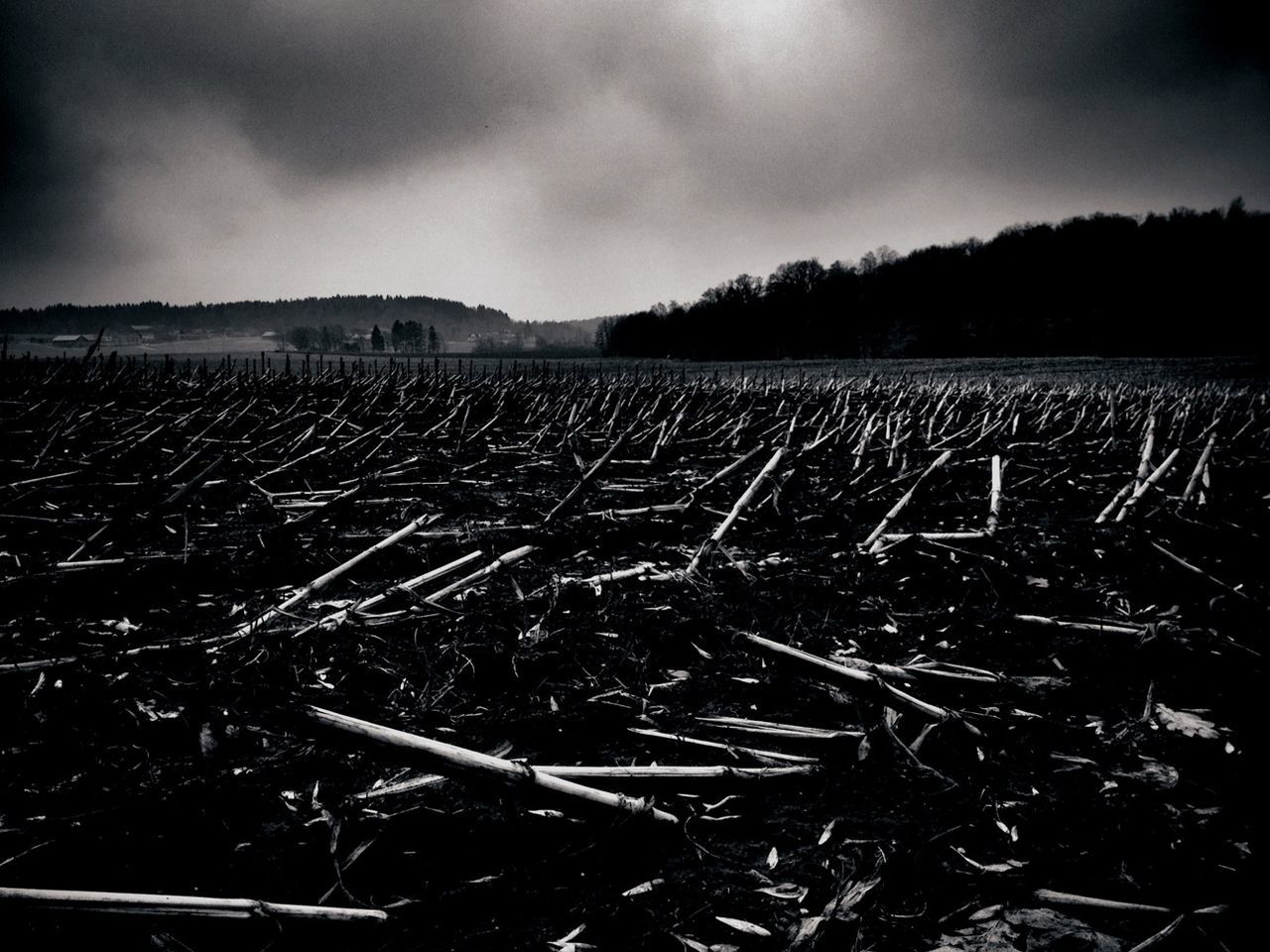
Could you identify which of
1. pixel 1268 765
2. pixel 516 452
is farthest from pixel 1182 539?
pixel 516 452

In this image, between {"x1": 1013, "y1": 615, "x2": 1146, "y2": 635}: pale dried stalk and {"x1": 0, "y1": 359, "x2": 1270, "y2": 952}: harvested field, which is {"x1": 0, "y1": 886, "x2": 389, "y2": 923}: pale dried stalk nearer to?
Answer: {"x1": 0, "y1": 359, "x2": 1270, "y2": 952}: harvested field

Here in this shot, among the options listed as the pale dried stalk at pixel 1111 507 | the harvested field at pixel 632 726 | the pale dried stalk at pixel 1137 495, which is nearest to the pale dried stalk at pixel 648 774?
the harvested field at pixel 632 726

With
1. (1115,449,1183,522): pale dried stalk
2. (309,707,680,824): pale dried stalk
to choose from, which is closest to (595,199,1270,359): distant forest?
(1115,449,1183,522): pale dried stalk

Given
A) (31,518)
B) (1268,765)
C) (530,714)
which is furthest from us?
(31,518)

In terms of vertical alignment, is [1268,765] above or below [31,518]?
below

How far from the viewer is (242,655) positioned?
4.05 meters

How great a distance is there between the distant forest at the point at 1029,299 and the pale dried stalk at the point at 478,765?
8335 cm

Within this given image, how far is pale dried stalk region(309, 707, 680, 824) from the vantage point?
2.39 m

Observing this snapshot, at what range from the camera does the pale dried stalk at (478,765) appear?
2.39 meters

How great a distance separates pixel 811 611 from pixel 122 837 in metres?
4.28

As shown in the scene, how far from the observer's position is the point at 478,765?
2.41 metres

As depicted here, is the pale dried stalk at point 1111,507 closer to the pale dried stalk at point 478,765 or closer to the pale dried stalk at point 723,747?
the pale dried stalk at point 723,747

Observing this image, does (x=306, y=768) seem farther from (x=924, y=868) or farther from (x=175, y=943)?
(x=924, y=868)

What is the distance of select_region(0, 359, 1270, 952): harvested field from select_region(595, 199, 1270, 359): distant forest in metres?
79.5
